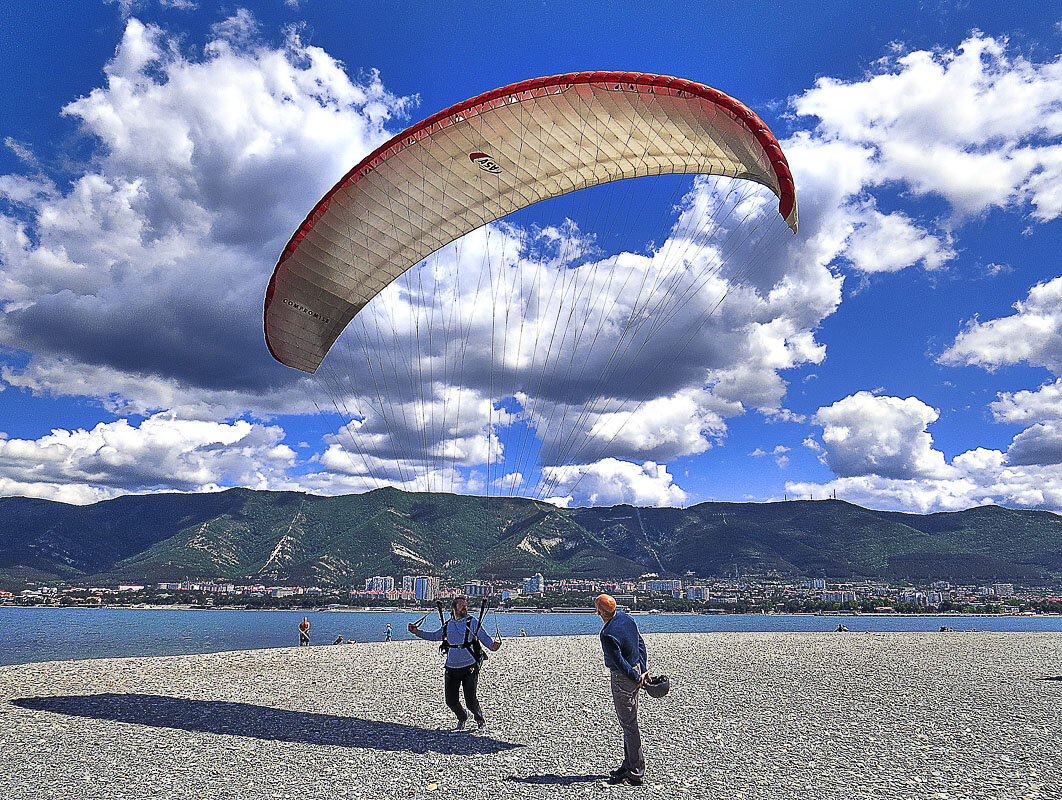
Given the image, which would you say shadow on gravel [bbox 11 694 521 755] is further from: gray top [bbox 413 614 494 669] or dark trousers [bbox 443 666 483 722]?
gray top [bbox 413 614 494 669]

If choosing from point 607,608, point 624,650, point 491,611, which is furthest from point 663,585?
point 624,650

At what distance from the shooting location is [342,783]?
19.8 feet

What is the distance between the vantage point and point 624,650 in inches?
244

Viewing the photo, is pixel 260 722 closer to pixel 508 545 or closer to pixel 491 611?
pixel 491 611

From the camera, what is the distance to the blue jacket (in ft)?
20.0

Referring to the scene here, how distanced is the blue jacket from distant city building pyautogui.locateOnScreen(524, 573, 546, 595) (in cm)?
12086

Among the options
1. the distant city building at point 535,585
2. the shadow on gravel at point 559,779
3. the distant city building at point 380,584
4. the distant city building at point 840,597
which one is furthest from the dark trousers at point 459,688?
the distant city building at point 380,584

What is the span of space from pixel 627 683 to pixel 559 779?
1.15 metres

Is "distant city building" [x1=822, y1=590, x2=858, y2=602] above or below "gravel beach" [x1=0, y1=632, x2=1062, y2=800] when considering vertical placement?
below

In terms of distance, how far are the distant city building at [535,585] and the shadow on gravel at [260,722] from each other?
11670 cm

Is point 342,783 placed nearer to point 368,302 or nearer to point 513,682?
point 513,682

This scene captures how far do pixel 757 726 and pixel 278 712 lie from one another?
23.0 feet

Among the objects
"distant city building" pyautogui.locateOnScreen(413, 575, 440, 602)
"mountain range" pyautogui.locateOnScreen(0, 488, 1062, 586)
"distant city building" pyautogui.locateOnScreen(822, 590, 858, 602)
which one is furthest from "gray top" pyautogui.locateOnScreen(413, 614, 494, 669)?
"distant city building" pyautogui.locateOnScreen(822, 590, 858, 602)

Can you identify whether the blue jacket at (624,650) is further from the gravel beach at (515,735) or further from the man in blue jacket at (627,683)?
the gravel beach at (515,735)
